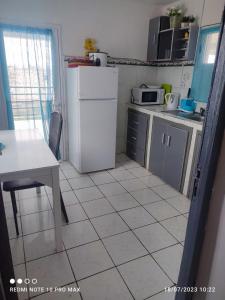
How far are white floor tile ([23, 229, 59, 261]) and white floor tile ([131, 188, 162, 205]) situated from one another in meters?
1.05

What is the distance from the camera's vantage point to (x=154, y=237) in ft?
6.34

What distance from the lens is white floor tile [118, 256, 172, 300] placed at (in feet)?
4.76

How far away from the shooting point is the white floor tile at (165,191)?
8.61ft

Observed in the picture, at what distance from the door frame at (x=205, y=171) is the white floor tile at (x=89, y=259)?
0.71 metres

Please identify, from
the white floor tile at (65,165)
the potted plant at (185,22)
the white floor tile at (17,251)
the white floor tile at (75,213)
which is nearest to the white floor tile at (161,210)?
the white floor tile at (75,213)

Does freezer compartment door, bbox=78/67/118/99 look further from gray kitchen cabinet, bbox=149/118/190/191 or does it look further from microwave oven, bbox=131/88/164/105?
gray kitchen cabinet, bbox=149/118/190/191

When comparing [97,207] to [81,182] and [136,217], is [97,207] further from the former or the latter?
[81,182]

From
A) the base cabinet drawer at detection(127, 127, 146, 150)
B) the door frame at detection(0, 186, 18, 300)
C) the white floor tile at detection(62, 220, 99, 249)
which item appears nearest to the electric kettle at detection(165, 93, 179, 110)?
the base cabinet drawer at detection(127, 127, 146, 150)

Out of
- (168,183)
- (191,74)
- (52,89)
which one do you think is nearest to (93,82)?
(52,89)

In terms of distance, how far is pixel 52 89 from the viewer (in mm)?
3125

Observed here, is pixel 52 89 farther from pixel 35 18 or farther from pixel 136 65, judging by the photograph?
pixel 136 65

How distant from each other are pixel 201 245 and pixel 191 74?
2615mm

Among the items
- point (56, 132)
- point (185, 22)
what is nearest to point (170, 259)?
point (56, 132)

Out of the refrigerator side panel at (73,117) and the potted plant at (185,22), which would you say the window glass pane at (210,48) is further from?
the refrigerator side panel at (73,117)
